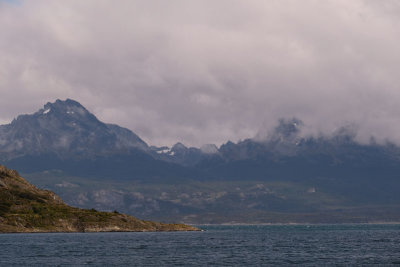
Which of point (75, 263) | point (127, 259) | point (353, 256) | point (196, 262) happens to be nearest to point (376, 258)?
point (353, 256)

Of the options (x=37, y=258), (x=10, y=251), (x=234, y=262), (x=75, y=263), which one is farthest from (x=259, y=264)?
(x=10, y=251)

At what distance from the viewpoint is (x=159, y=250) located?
630ft

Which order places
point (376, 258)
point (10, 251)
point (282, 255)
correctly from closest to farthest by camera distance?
Result: point (376, 258) → point (282, 255) → point (10, 251)

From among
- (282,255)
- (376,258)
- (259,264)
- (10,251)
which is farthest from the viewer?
(10,251)

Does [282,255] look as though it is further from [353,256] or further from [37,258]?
[37,258]

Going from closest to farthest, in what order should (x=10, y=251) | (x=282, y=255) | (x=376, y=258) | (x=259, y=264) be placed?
(x=259, y=264)
(x=376, y=258)
(x=282, y=255)
(x=10, y=251)

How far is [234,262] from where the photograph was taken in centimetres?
15125

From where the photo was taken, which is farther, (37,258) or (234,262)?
(37,258)

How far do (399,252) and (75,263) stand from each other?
86.2 metres

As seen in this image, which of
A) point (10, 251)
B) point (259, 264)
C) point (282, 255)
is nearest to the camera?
point (259, 264)

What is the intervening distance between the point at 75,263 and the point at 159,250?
45.4 m

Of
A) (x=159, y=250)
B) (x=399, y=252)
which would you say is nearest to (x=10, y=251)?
(x=159, y=250)

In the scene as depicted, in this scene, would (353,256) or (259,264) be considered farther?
(353,256)

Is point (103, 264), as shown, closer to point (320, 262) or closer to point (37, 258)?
point (37, 258)
